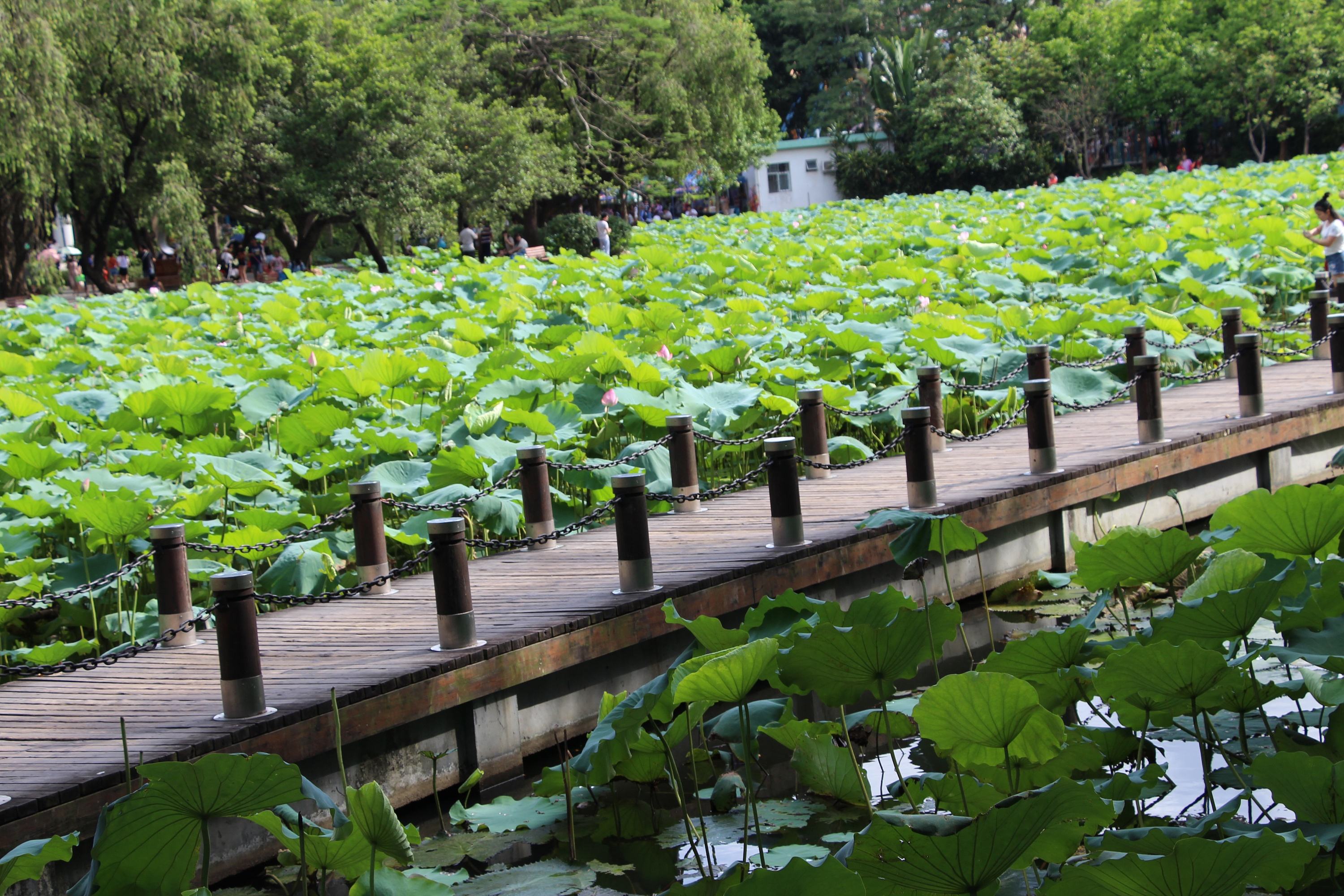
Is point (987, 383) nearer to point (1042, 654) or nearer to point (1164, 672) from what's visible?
point (1042, 654)

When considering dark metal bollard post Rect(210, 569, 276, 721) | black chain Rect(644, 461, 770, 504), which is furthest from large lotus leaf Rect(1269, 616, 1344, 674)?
black chain Rect(644, 461, 770, 504)

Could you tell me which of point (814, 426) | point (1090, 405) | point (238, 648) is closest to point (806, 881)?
point (238, 648)

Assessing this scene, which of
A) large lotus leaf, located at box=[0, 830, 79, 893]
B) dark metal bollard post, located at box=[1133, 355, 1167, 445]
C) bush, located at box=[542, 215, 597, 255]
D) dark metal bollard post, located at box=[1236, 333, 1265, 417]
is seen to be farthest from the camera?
bush, located at box=[542, 215, 597, 255]

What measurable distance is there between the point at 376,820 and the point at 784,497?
3217 mm

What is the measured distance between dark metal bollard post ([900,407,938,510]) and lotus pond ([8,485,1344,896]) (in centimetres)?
170

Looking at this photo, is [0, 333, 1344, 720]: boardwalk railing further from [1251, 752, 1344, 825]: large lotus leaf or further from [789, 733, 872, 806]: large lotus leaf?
[1251, 752, 1344, 825]: large lotus leaf

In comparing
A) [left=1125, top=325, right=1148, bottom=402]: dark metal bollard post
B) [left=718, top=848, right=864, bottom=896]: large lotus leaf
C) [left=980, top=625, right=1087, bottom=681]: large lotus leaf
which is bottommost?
[left=718, top=848, right=864, bottom=896]: large lotus leaf

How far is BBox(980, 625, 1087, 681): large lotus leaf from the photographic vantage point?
2684 mm

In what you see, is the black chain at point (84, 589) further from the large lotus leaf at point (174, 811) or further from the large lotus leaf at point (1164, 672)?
the large lotus leaf at point (1164, 672)

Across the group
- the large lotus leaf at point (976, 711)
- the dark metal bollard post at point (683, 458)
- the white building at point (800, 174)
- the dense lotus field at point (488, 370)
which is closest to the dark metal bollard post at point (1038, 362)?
the dense lotus field at point (488, 370)

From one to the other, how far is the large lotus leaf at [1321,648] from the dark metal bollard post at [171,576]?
3.32 metres

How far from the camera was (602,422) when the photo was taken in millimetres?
7754

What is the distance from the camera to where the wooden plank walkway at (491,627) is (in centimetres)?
371

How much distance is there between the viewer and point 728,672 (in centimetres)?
240
